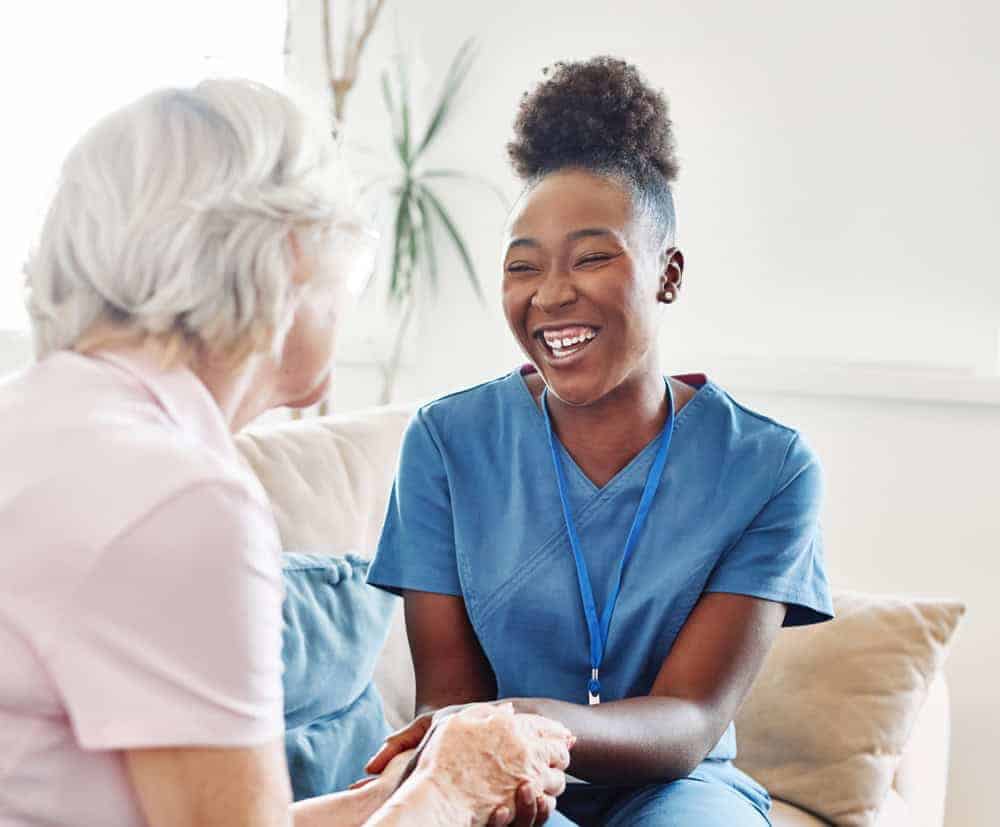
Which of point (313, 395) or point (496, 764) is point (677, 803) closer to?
point (496, 764)

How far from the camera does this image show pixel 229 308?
100 cm

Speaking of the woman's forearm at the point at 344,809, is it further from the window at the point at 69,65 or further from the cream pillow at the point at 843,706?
the window at the point at 69,65

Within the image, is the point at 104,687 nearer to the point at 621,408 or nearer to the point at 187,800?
the point at 187,800

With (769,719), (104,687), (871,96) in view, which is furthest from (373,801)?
(871,96)

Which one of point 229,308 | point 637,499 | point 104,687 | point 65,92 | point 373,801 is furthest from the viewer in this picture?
point 65,92

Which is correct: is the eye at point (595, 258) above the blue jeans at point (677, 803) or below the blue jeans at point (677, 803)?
above

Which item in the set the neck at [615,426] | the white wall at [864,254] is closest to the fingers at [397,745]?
the neck at [615,426]

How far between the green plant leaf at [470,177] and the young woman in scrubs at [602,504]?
1.53m

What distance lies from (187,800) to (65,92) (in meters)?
2.74

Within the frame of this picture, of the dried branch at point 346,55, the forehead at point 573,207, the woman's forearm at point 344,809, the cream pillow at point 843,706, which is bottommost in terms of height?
the cream pillow at point 843,706

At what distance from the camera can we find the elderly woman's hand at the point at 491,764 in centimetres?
126

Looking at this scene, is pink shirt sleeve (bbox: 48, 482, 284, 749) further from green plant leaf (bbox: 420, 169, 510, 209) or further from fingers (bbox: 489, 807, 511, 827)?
green plant leaf (bbox: 420, 169, 510, 209)

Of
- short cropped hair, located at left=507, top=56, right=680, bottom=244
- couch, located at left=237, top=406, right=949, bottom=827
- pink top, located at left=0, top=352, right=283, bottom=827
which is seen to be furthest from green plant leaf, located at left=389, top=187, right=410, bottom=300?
pink top, located at left=0, top=352, right=283, bottom=827

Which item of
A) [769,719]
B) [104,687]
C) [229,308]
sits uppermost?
[229,308]
